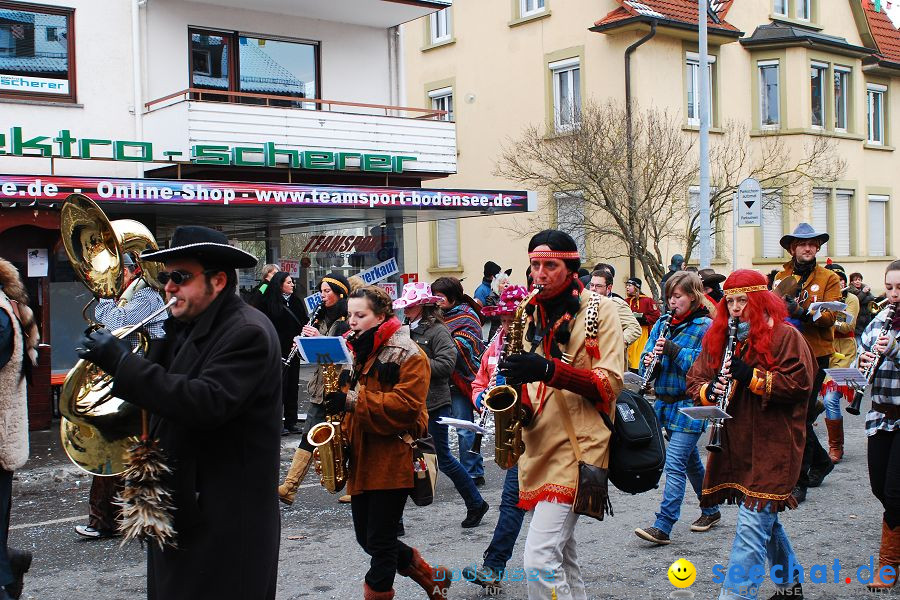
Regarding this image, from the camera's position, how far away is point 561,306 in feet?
15.0

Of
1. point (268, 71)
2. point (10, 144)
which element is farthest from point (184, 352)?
point (268, 71)

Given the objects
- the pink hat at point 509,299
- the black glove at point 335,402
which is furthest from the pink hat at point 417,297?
the black glove at point 335,402

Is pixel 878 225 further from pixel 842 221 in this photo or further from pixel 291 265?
pixel 291 265

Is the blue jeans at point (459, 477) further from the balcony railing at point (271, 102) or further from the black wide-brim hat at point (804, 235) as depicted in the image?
the balcony railing at point (271, 102)

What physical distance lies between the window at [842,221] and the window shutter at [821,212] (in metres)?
0.37

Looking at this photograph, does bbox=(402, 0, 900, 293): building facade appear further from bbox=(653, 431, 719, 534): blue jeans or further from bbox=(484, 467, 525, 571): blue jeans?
bbox=(484, 467, 525, 571): blue jeans

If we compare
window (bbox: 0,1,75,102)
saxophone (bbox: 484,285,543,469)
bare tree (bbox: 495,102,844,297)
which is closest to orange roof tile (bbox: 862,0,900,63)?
bare tree (bbox: 495,102,844,297)

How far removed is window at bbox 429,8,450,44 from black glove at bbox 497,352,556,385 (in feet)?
78.7

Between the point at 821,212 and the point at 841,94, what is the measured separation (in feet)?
10.8

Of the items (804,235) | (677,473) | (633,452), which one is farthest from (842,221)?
(633,452)

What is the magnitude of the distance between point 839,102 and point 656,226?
30.9 feet

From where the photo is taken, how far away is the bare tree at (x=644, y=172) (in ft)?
65.5

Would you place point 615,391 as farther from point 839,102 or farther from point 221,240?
point 839,102

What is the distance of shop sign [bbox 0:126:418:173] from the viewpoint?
14109mm
